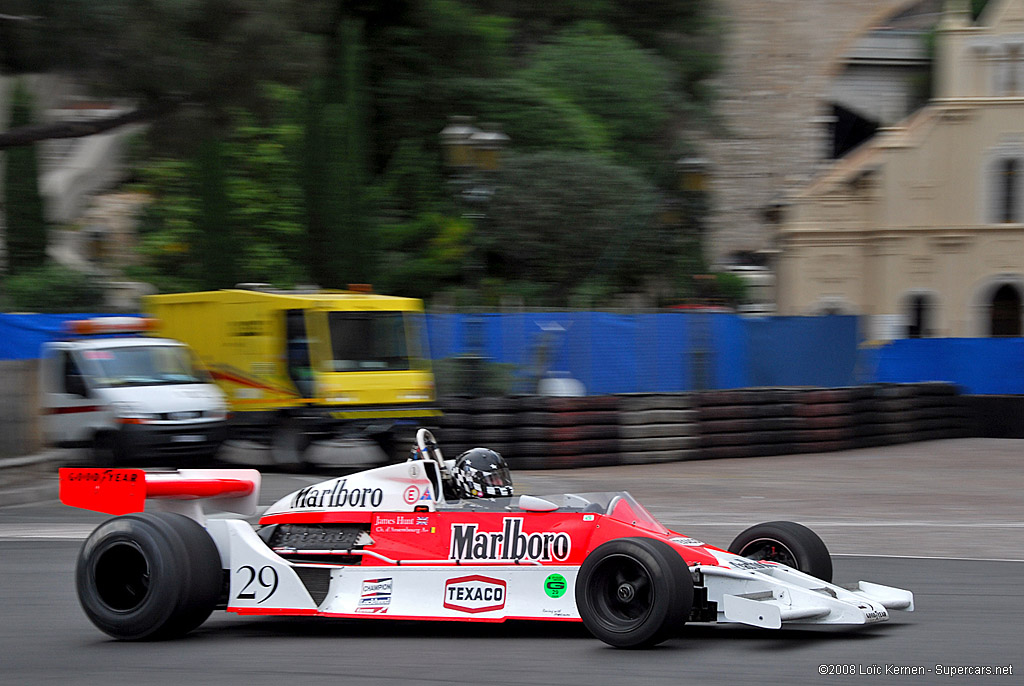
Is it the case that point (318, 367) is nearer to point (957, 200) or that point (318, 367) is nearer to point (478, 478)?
point (478, 478)

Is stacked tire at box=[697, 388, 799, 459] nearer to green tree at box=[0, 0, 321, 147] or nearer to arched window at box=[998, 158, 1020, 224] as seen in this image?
green tree at box=[0, 0, 321, 147]

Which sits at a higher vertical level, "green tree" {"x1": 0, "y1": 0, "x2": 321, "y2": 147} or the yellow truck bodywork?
"green tree" {"x1": 0, "y1": 0, "x2": 321, "y2": 147}

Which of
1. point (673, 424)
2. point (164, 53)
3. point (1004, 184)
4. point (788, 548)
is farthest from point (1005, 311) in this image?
point (788, 548)

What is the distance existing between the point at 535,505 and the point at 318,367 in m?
11.3

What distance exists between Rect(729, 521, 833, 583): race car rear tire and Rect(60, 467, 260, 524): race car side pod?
114 inches

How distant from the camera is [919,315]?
131ft

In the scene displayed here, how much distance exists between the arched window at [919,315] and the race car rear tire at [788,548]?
33378 millimetres

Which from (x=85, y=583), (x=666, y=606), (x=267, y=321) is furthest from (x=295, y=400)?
(x=666, y=606)

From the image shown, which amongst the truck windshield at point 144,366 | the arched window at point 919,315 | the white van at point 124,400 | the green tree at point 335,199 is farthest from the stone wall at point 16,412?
the arched window at point 919,315

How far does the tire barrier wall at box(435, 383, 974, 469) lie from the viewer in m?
18.3

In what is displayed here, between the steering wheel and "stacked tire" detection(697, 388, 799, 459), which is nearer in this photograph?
the steering wheel

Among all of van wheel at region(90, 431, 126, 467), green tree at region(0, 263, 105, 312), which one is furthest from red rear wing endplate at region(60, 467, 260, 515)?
green tree at region(0, 263, 105, 312)

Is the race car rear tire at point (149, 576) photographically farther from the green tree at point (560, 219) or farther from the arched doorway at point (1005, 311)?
the arched doorway at point (1005, 311)

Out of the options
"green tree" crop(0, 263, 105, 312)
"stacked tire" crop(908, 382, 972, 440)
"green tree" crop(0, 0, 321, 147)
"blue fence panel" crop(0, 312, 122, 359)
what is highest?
"green tree" crop(0, 0, 321, 147)
